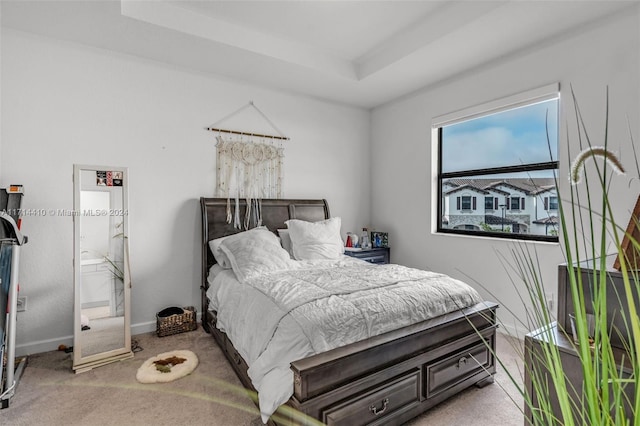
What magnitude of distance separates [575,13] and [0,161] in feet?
14.8

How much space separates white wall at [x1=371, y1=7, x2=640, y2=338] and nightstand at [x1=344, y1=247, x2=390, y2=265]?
187 millimetres

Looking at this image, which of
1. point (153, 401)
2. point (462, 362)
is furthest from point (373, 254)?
point (153, 401)

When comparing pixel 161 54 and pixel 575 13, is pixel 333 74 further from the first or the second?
pixel 575 13

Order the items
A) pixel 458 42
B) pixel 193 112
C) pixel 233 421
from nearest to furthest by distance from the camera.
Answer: pixel 233 421, pixel 458 42, pixel 193 112

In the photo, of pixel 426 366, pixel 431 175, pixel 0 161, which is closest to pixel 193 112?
pixel 0 161

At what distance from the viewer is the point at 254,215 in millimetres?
3639

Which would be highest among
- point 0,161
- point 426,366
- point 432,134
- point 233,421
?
point 432,134

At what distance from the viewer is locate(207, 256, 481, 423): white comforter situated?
5.65 feet

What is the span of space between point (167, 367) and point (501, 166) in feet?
11.2

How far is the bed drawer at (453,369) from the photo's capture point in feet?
6.57

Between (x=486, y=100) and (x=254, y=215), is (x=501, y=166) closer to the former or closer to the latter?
(x=486, y=100)

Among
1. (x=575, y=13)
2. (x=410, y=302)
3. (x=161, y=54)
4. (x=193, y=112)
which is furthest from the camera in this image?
(x=193, y=112)

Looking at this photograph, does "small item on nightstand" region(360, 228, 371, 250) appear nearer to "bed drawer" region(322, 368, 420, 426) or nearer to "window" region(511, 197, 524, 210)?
"window" region(511, 197, 524, 210)

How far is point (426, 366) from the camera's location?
1.98m
